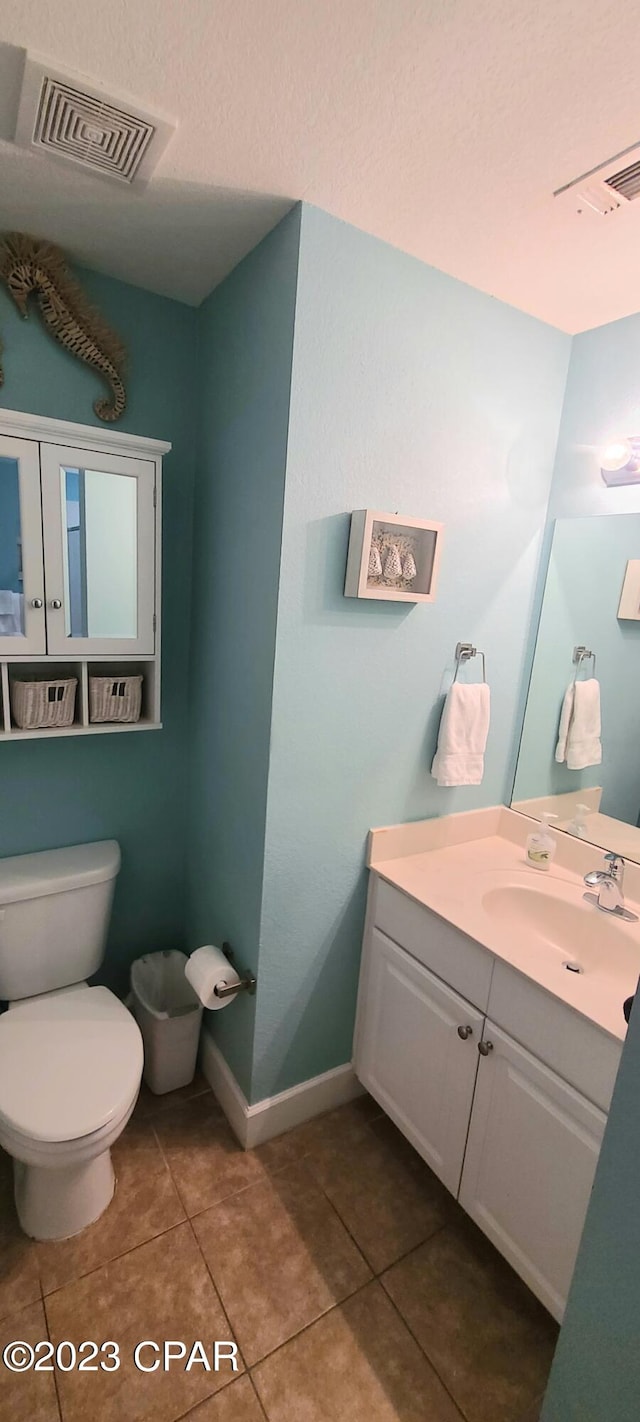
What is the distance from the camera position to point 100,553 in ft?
4.88

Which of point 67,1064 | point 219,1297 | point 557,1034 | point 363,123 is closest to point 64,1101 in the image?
point 67,1064

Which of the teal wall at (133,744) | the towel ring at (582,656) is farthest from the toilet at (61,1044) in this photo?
the towel ring at (582,656)

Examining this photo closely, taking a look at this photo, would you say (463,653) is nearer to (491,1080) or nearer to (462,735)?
(462,735)

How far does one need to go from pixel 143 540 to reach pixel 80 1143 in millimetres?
1399

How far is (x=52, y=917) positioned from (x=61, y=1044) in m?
0.32

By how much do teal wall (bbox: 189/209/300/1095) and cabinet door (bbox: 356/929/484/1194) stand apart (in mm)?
342

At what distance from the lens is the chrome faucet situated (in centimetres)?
144

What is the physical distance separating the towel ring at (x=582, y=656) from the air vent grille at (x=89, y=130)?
1.51 meters

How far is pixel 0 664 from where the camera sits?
1.40m

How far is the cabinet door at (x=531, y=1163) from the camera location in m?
1.09

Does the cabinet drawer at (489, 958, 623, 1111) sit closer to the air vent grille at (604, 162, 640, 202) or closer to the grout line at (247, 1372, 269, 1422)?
the grout line at (247, 1372, 269, 1422)

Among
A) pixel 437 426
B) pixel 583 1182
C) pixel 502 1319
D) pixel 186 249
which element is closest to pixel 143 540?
pixel 186 249

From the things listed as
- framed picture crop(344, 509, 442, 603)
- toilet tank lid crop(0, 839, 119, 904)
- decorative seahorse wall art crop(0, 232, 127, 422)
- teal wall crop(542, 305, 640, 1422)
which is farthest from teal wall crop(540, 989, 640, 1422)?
decorative seahorse wall art crop(0, 232, 127, 422)

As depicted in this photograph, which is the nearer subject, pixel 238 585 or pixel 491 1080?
pixel 491 1080
